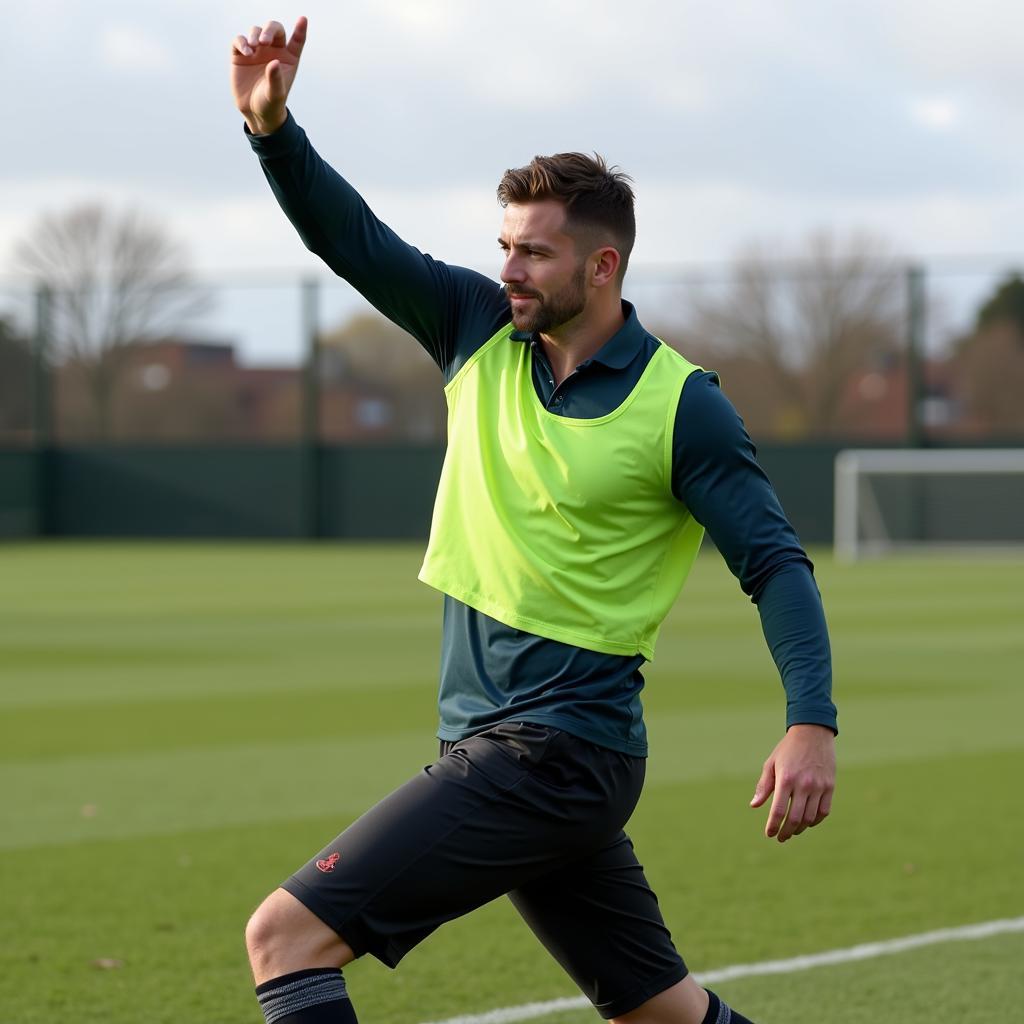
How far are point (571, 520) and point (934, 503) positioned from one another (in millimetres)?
31425

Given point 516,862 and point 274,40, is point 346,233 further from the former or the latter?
point 516,862

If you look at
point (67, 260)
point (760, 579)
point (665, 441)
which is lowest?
point (760, 579)

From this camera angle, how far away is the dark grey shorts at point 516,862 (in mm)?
3738

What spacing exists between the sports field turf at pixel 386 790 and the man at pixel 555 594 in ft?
6.00

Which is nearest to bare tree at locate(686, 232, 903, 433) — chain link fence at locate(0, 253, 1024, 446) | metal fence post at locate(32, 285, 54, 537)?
chain link fence at locate(0, 253, 1024, 446)

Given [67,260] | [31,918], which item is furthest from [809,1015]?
[67,260]

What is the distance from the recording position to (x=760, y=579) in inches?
156

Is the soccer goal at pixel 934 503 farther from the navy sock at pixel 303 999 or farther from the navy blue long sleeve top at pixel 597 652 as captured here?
the navy sock at pixel 303 999

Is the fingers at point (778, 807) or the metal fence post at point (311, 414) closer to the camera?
the fingers at point (778, 807)

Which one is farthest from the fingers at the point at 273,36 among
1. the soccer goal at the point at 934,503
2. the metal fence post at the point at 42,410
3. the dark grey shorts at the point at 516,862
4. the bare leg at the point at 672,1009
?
the metal fence post at the point at 42,410

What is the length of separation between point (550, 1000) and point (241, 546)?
31.9m

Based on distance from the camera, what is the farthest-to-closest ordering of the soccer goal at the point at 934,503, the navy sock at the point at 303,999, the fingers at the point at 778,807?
the soccer goal at the point at 934,503, the fingers at the point at 778,807, the navy sock at the point at 303,999

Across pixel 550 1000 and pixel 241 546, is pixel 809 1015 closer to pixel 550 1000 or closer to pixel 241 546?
pixel 550 1000

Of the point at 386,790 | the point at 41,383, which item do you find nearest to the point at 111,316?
the point at 41,383
